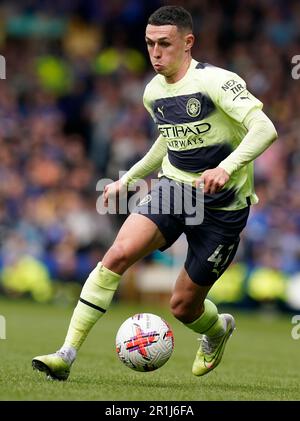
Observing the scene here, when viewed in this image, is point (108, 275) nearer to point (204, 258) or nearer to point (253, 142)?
point (204, 258)

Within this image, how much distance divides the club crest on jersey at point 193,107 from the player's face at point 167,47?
0.77 feet

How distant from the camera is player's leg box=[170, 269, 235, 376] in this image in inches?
→ 295

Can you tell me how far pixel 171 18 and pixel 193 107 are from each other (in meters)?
0.60

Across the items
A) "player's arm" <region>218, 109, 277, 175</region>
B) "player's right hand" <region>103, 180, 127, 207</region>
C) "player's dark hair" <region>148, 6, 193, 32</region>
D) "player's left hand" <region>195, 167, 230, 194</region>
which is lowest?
"player's right hand" <region>103, 180, 127, 207</region>

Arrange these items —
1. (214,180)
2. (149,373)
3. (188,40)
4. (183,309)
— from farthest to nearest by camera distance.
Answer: (149,373), (183,309), (188,40), (214,180)

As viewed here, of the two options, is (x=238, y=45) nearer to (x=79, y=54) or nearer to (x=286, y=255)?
(x=79, y=54)

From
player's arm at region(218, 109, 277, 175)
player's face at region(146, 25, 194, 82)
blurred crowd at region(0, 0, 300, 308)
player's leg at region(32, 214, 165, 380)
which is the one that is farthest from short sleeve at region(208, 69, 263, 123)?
blurred crowd at region(0, 0, 300, 308)

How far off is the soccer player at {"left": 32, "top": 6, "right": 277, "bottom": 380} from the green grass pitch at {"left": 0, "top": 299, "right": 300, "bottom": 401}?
0.43 m

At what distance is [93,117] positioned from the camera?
63.8ft

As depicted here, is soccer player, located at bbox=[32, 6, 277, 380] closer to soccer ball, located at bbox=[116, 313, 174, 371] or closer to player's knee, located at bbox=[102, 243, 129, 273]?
player's knee, located at bbox=[102, 243, 129, 273]

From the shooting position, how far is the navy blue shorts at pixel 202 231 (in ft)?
23.6

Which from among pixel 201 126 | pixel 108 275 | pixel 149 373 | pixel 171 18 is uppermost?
pixel 171 18

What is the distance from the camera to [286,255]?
15562mm

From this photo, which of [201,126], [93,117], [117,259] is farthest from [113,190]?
[93,117]
